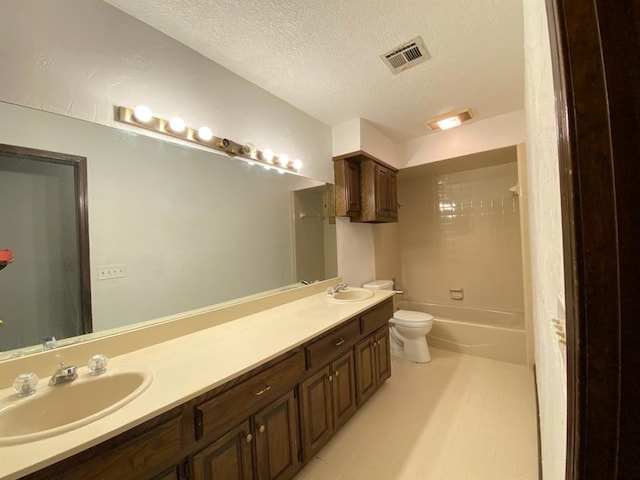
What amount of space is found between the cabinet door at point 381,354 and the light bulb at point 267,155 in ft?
5.23

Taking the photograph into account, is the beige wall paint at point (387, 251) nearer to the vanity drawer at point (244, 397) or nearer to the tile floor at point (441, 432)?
the tile floor at point (441, 432)

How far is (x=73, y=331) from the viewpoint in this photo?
117 centimetres

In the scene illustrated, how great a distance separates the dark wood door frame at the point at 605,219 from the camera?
0.22 metres

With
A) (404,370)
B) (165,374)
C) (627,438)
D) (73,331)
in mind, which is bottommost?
(404,370)

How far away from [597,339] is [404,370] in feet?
8.88

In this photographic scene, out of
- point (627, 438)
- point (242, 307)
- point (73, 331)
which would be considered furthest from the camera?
point (242, 307)

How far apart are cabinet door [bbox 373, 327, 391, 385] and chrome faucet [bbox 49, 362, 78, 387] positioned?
1.76 meters

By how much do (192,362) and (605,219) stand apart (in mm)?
1341

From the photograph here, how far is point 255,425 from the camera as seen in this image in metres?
1.17

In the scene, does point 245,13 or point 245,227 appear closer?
point 245,13

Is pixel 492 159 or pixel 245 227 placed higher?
pixel 492 159

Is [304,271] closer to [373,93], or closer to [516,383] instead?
[373,93]

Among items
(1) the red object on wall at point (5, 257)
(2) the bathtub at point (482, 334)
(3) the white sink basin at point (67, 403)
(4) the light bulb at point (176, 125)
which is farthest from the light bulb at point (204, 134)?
(2) the bathtub at point (482, 334)

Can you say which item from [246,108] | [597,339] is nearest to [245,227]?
[246,108]
